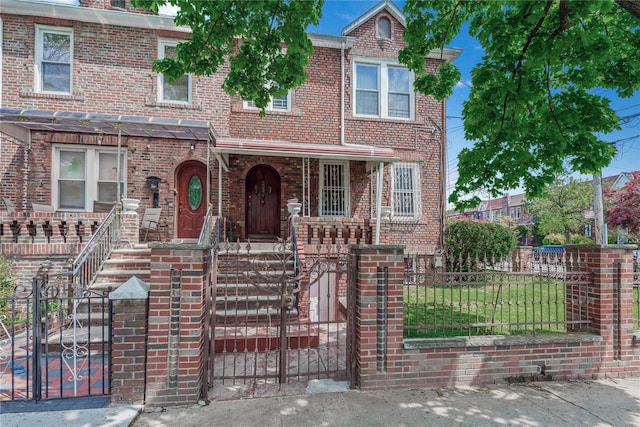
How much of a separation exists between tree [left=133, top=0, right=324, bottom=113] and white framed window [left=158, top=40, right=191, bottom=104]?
566cm

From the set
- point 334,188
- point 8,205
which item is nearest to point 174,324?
point 8,205

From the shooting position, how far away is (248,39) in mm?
4766

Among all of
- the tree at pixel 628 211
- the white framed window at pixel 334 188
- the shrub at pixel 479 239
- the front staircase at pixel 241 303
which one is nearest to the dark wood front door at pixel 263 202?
the white framed window at pixel 334 188

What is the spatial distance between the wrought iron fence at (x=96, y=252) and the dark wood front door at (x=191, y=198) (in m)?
2.46

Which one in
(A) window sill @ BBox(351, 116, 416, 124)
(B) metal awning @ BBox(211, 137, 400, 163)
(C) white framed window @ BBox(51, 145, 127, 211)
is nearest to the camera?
(B) metal awning @ BBox(211, 137, 400, 163)

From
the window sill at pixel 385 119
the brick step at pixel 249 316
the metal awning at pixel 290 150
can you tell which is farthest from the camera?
the window sill at pixel 385 119

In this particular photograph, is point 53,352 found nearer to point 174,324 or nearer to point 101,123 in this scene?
point 174,324

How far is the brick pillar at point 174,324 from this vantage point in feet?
11.2

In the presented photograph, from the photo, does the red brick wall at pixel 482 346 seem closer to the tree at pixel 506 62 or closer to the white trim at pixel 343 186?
the tree at pixel 506 62

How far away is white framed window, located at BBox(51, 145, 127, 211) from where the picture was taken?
889cm

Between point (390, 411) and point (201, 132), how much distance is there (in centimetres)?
755

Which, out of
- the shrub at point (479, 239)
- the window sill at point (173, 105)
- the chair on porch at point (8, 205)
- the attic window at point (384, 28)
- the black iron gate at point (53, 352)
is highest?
the attic window at point (384, 28)

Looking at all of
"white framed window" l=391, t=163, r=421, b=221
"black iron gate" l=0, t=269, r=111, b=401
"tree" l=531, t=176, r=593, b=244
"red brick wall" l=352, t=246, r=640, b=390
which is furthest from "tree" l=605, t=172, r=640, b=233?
"black iron gate" l=0, t=269, r=111, b=401

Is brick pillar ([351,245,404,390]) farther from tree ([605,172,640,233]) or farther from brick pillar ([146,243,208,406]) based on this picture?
tree ([605,172,640,233])
